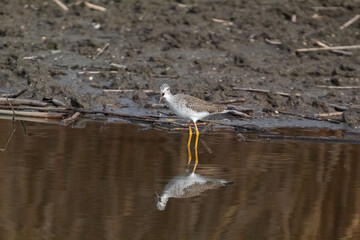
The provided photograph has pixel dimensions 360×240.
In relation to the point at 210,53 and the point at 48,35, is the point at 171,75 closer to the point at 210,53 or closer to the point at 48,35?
the point at 210,53

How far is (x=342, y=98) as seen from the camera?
464 inches

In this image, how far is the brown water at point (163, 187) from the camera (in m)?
6.12

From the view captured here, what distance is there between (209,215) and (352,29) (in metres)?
8.96

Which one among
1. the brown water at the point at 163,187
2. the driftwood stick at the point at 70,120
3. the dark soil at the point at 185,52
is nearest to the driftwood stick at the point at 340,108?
the dark soil at the point at 185,52

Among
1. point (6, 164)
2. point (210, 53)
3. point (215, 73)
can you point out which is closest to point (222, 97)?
point (215, 73)

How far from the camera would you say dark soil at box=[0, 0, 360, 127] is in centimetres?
1162

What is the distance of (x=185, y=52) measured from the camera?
13391 mm

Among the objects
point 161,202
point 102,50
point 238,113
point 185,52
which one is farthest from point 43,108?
point 161,202

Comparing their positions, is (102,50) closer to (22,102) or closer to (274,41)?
(22,102)

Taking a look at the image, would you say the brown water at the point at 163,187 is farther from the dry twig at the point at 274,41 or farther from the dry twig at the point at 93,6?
the dry twig at the point at 93,6

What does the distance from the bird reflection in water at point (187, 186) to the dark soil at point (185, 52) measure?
350cm

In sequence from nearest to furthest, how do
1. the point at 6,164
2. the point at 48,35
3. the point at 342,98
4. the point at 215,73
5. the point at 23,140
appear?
the point at 6,164, the point at 23,140, the point at 342,98, the point at 215,73, the point at 48,35

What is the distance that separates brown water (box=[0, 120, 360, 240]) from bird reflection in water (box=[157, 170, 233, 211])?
7 cm

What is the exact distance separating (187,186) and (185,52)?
636 cm
